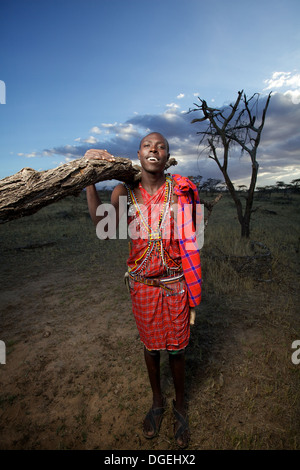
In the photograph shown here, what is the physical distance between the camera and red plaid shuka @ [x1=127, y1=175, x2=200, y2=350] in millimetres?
1843

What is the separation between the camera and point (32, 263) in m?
6.68

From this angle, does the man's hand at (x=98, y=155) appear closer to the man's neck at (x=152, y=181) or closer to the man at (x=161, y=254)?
the man at (x=161, y=254)

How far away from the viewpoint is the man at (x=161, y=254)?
1810 millimetres

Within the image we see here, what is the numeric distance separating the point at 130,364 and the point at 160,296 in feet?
4.80

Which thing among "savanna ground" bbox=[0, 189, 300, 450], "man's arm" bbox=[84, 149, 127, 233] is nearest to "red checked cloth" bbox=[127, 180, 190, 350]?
"man's arm" bbox=[84, 149, 127, 233]

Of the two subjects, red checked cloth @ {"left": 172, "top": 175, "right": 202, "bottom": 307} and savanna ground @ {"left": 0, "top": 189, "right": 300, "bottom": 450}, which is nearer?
red checked cloth @ {"left": 172, "top": 175, "right": 202, "bottom": 307}

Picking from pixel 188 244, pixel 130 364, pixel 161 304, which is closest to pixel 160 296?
pixel 161 304

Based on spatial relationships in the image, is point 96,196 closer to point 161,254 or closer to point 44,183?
point 44,183

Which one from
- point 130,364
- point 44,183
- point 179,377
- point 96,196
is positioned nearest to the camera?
point 44,183

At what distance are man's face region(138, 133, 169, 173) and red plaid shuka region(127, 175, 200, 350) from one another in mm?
203

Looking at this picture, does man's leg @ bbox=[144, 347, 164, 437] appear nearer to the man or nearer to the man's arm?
the man

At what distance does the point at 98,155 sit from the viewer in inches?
68.3

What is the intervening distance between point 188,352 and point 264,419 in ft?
3.42

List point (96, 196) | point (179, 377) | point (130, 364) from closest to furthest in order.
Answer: point (96, 196) < point (179, 377) < point (130, 364)
